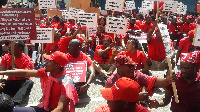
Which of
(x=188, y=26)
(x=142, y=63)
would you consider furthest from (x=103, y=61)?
(x=188, y=26)

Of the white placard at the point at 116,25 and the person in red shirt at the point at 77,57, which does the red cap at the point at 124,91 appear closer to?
the person in red shirt at the point at 77,57

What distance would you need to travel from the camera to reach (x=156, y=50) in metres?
6.94

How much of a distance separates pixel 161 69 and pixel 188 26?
17.1 ft

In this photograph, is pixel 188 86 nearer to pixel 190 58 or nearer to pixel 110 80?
pixel 190 58

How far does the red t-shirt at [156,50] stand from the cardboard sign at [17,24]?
3813mm

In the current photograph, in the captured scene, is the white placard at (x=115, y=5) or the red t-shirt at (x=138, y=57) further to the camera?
the white placard at (x=115, y=5)

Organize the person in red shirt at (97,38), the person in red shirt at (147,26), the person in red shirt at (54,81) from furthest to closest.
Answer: the person in red shirt at (147,26) → the person in red shirt at (97,38) → the person in red shirt at (54,81)

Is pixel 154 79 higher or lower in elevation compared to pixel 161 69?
higher

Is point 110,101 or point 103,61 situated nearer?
point 110,101

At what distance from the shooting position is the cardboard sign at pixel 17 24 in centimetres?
416

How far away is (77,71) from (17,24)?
1621 mm

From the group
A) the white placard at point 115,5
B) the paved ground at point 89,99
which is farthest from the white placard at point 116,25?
the paved ground at point 89,99

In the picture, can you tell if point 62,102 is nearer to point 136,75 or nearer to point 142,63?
point 136,75

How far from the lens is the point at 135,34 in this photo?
27.6 ft
